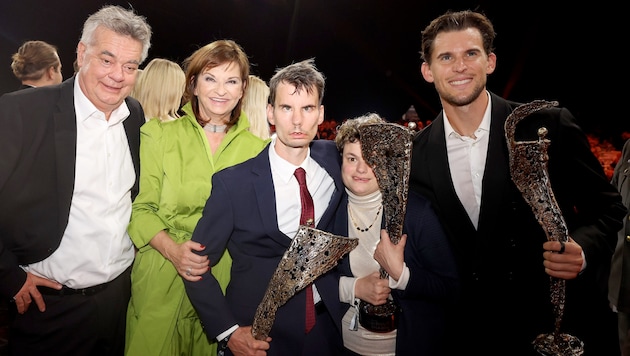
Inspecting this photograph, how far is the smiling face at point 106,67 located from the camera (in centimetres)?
176

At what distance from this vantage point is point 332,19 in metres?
9.17

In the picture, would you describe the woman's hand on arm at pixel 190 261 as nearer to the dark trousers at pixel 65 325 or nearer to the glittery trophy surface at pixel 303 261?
the glittery trophy surface at pixel 303 261

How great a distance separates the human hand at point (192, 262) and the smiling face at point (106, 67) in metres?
0.78

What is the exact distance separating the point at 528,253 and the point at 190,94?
167 cm

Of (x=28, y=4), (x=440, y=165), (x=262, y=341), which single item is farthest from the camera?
(x=28, y=4)

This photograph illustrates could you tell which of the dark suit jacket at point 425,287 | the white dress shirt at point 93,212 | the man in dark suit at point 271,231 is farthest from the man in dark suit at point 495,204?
the white dress shirt at point 93,212

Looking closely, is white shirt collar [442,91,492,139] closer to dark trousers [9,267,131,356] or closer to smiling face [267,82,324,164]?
smiling face [267,82,324,164]

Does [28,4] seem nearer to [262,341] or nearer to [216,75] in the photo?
[216,75]

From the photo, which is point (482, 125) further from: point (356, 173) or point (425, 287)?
point (425, 287)

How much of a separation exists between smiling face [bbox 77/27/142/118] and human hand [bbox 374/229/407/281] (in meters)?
1.31

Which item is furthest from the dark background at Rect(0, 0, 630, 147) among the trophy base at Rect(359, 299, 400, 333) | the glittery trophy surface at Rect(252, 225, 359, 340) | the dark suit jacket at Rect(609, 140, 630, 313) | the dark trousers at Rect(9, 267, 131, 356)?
the glittery trophy surface at Rect(252, 225, 359, 340)

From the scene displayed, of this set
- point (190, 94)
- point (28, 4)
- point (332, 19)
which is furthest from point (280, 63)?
point (190, 94)

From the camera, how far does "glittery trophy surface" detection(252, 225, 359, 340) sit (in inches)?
52.2

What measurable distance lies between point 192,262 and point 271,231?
315 millimetres
